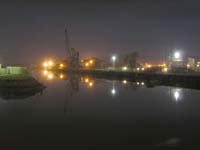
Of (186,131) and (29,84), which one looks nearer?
(186,131)

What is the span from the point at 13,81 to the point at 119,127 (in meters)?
30.0

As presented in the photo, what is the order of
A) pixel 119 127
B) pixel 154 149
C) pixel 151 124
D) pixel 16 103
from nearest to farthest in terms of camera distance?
pixel 154 149 → pixel 119 127 → pixel 151 124 → pixel 16 103

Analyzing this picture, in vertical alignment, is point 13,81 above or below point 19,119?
above

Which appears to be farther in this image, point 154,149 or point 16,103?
point 16,103

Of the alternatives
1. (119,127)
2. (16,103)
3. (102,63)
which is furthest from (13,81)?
(102,63)

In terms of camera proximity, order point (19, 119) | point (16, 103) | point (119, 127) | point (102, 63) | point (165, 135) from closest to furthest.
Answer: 1. point (165, 135)
2. point (119, 127)
3. point (19, 119)
4. point (16, 103)
5. point (102, 63)

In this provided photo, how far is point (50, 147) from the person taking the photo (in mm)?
16625

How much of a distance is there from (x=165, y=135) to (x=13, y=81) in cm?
3427

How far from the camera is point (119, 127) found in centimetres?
2209

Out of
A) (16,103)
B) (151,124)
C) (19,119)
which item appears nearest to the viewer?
(151,124)

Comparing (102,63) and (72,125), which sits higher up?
(102,63)

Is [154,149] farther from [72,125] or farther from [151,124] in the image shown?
[72,125]

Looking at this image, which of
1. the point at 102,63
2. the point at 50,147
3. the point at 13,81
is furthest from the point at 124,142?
the point at 102,63

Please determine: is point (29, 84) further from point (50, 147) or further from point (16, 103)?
point (50, 147)
